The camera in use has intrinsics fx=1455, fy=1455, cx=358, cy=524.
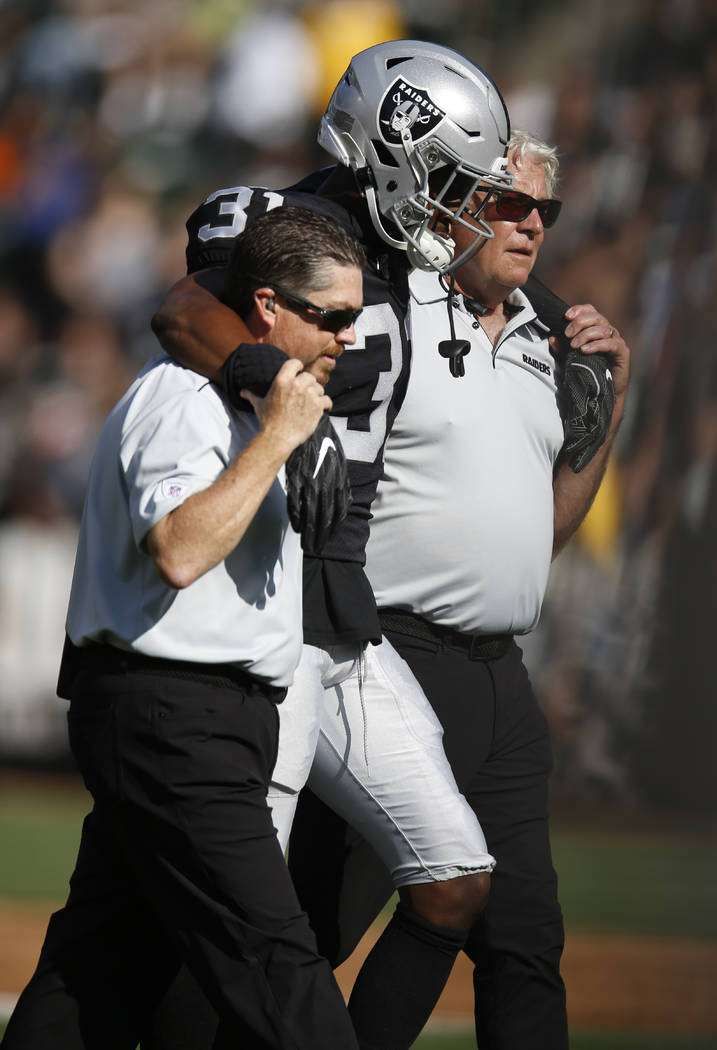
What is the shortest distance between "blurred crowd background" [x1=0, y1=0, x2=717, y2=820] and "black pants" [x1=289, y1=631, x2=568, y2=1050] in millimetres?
4961

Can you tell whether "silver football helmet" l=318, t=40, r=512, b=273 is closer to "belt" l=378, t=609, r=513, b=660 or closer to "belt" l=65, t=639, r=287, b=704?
"belt" l=378, t=609, r=513, b=660

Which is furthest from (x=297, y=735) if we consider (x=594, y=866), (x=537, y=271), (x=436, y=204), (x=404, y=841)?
(x=537, y=271)

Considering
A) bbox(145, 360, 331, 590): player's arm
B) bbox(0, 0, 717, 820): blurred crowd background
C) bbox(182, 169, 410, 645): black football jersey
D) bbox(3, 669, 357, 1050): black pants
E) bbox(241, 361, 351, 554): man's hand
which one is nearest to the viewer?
bbox(145, 360, 331, 590): player's arm

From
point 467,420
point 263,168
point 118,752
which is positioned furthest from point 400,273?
point 263,168

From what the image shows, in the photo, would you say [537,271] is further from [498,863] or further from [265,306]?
[265,306]

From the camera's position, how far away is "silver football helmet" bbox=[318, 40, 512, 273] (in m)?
3.10

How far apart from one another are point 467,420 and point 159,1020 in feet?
4.67

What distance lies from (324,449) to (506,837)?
1133mm

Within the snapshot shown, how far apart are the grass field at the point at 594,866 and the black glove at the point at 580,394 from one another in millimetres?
3245

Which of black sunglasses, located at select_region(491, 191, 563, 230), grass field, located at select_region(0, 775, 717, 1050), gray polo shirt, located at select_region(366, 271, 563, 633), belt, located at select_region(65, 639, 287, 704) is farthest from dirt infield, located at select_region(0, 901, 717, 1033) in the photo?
black sunglasses, located at select_region(491, 191, 563, 230)

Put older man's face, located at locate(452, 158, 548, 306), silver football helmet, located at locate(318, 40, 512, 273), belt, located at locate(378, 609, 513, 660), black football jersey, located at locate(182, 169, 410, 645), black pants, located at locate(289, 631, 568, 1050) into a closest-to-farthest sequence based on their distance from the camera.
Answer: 1. black football jersey, located at locate(182, 169, 410, 645)
2. silver football helmet, located at locate(318, 40, 512, 273)
3. black pants, located at locate(289, 631, 568, 1050)
4. belt, located at locate(378, 609, 513, 660)
5. older man's face, located at locate(452, 158, 548, 306)

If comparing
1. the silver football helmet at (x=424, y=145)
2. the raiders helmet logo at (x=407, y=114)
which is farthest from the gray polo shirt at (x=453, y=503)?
the raiders helmet logo at (x=407, y=114)

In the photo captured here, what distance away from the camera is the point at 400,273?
3.23 metres

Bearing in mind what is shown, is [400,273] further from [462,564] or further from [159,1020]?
[159,1020]
